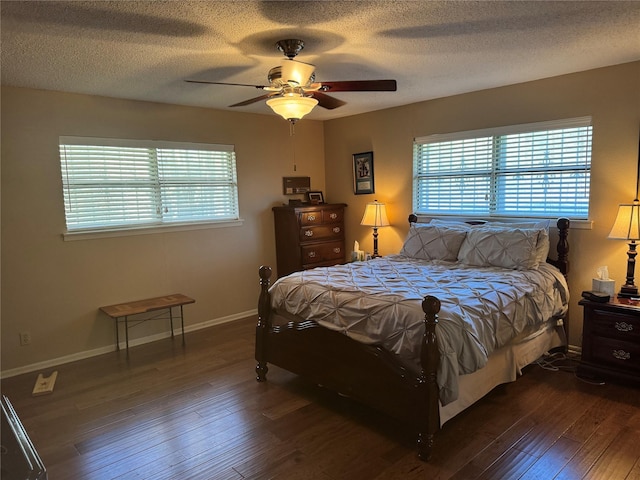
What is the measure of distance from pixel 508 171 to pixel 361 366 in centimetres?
257

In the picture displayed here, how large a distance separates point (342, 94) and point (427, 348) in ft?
9.09

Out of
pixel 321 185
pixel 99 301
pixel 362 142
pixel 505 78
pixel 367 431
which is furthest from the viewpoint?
pixel 321 185

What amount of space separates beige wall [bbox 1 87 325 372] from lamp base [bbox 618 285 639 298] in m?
3.57

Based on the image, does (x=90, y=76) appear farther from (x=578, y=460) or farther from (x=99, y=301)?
(x=578, y=460)

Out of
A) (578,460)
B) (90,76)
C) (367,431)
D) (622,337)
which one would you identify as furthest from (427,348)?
(90,76)

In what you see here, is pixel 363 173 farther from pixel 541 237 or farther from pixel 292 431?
pixel 292 431

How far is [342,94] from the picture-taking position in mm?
4168

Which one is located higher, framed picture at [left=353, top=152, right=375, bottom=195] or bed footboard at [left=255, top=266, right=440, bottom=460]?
framed picture at [left=353, top=152, right=375, bottom=195]

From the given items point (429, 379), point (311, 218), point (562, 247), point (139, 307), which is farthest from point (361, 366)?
point (311, 218)

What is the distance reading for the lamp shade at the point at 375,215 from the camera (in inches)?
193

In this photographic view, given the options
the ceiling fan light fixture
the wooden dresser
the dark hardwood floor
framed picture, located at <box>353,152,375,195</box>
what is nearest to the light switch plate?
the dark hardwood floor

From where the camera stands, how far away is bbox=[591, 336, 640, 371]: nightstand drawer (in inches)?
118

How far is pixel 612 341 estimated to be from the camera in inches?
121

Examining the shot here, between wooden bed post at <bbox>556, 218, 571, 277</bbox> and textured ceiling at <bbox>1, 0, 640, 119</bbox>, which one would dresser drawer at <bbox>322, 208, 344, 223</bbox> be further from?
wooden bed post at <bbox>556, 218, 571, 277</bbox>
